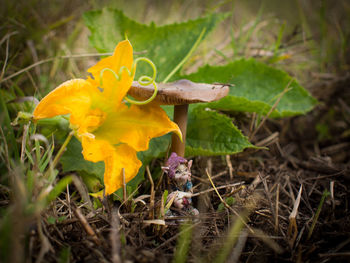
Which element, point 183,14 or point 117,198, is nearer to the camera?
point 117,198

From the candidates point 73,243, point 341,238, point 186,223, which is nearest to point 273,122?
point 341,238

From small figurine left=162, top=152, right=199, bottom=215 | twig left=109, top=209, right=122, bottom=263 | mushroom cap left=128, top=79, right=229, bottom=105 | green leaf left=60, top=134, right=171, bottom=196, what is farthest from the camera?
green leaf left=60, top=134, right=171, bottom=196

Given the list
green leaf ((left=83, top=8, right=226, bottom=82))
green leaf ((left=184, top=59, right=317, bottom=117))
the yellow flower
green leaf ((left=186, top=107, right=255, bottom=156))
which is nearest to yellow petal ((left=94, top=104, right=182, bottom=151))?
the yellow flower

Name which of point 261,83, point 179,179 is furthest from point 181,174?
point 261,83

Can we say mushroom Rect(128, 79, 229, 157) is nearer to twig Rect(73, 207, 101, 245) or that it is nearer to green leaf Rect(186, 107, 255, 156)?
green leaf Rect(186, 107, 255, 156)

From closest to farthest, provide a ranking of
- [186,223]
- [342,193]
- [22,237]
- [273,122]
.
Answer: [22,237] < [186,223] < [342,193] < [273,122]

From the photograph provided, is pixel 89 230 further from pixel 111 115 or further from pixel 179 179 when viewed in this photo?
pixel 111 115

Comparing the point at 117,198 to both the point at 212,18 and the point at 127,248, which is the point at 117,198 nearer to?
the point at 127,248
